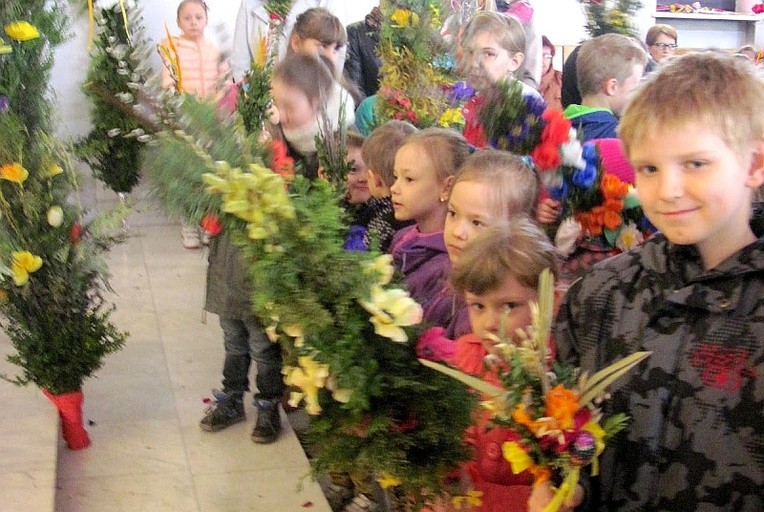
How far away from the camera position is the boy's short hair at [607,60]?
2.48m

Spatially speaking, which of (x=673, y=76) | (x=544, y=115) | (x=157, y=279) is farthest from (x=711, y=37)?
(x=673, y=76)

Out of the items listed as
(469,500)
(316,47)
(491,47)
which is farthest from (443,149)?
(316,47)

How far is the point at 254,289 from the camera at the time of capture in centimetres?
134

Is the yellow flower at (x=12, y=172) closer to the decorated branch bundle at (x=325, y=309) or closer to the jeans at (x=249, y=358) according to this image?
the jeans at (x=249, y=358)

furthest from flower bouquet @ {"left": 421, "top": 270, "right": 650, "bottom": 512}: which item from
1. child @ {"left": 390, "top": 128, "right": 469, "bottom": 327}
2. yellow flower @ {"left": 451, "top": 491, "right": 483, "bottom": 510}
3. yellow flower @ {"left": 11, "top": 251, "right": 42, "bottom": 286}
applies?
yellow flower @ {"left": 11, "top": 251, "right": 42, "bottom": 286}

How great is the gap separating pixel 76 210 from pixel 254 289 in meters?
1.74

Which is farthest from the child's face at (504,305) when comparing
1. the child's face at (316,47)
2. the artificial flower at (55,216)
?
the child's face at (316,47)

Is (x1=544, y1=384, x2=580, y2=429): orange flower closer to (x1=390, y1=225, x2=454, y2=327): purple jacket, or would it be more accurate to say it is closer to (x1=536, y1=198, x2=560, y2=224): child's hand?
(x1=390, y1=225, x2=454, y2=327): purple jacket

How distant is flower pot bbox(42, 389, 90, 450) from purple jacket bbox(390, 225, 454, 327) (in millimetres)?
1288

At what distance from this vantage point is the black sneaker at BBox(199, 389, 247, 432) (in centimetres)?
324

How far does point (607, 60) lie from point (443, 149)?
60 centimetres

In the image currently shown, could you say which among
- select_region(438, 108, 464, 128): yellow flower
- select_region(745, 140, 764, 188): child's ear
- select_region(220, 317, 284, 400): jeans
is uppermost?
select_region(745, 140, 764, 188): child's ear

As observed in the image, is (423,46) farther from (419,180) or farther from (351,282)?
(351,282)

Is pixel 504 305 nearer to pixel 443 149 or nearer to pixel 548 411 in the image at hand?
pixel 548 411
